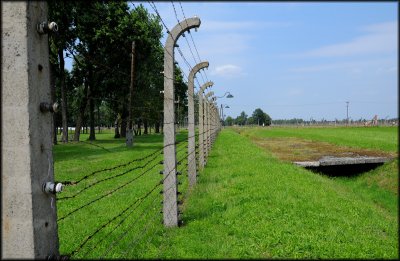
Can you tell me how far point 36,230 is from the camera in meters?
2.82

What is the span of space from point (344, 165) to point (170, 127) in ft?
53.5

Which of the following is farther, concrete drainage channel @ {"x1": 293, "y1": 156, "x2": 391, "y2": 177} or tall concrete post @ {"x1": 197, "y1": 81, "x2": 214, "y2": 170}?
concrete drainage channel @ {"x1": 293, "y1": 156, "x2": 391, "y2": 177}

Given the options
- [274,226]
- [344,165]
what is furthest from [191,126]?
[344,165]

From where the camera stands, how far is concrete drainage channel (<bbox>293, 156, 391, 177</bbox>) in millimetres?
20891

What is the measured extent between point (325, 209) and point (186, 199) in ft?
10.4

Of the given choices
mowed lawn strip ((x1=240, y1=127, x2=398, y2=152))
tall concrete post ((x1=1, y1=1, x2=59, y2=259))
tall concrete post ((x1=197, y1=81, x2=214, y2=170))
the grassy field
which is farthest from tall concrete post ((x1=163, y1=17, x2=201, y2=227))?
mowed lawn strip ((x1=240, y1=127, x2=398, y2=152))

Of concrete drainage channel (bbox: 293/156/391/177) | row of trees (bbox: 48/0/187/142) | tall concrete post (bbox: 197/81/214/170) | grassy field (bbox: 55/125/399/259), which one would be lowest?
concrete drainage channel (bbox: 293/156/391/177)

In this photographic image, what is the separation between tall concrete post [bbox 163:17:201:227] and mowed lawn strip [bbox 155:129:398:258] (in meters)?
0.37

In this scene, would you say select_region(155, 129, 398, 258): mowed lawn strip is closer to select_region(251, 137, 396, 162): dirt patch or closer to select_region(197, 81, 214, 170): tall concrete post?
select_region(197, 81, 214, 170): tall concrete post

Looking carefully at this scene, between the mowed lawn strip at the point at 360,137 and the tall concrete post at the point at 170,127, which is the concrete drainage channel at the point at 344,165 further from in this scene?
the tall concrete post at the point at 170,127

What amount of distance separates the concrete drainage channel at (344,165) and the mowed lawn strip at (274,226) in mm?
9592

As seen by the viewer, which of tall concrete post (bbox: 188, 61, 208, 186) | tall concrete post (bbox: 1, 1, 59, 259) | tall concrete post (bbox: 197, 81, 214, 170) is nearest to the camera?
tall concrete post (bbox: 1, 1, 59, 259)

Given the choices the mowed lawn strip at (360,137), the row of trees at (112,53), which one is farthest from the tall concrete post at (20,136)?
the mowed lawn strip at (360,137)

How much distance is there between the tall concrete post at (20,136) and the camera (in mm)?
2729
